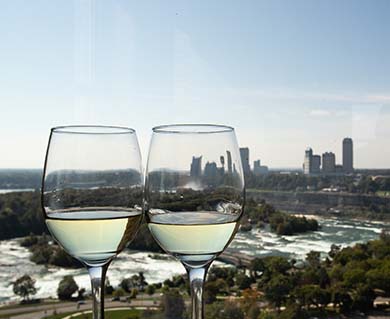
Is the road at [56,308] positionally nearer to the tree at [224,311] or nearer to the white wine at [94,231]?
the tree at [224,311]

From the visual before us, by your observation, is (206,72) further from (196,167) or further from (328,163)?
(196,167)

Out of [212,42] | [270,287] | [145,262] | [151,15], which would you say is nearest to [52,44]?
[151,15]

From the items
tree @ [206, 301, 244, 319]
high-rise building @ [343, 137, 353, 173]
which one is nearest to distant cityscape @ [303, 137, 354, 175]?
high-rise building @ [343, 137, 353, 173]

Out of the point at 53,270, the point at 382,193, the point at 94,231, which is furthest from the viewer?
the point at 382,193

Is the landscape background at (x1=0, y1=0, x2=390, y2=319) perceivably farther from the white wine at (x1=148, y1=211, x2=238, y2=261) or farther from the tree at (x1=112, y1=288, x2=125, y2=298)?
the white wine at (x1=148, y1=211, x2=238, y2=261)

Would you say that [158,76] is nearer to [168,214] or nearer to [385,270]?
[385,270]

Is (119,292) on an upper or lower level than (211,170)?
lower

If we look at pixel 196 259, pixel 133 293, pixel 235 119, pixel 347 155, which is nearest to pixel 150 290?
pixel 133 293
